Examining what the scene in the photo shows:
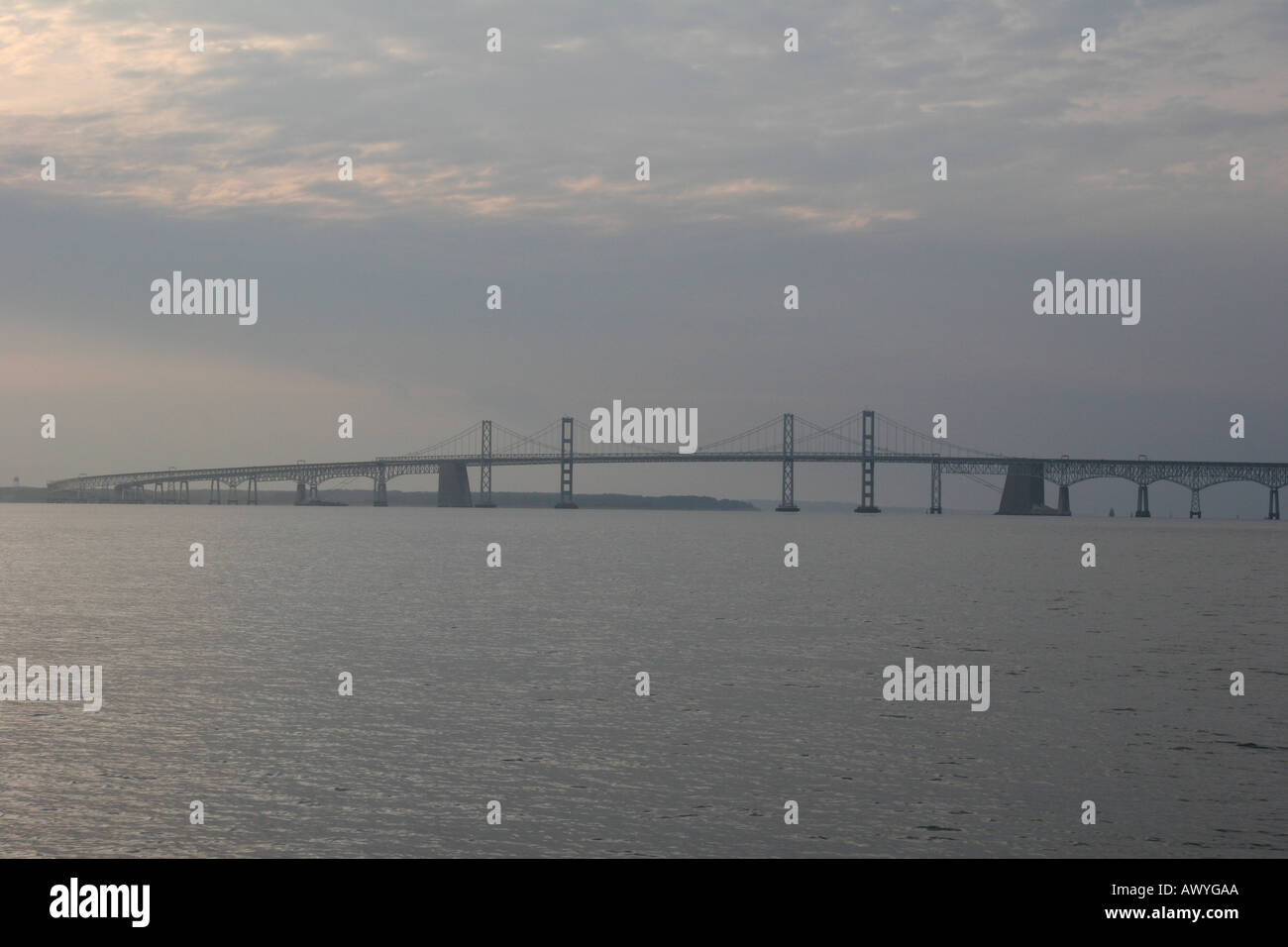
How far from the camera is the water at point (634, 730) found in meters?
12.2

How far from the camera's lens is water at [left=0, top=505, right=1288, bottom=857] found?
39.9 ft

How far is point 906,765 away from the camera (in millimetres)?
15055

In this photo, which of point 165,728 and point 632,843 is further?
point 165,728

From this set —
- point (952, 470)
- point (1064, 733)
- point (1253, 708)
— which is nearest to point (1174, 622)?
point (1253, 708)

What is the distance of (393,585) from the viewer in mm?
45031

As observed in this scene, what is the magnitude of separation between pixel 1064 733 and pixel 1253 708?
162 inches

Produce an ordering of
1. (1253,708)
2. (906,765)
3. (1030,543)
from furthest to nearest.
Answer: (1030,543) < (1253,708) < (906,765)

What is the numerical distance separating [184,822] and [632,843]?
14.5 feet

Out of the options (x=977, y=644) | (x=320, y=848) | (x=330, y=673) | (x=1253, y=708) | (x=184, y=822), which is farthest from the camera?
(x=977, y=644)

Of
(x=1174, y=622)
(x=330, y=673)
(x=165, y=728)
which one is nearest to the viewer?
(x=165, y=728)

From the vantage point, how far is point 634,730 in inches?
669
